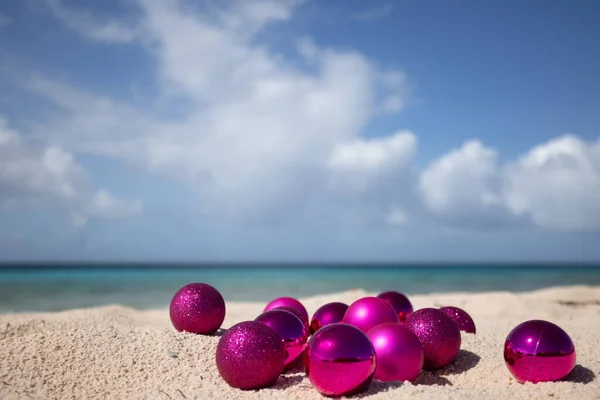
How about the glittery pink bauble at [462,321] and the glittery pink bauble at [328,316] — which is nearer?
the glittery pink bauble at [328,316]

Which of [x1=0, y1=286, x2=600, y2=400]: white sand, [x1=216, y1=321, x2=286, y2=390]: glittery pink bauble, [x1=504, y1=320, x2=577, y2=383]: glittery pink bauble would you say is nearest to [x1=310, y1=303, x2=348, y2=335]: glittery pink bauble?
[x1=0, y1=286, x2=600, y2=400]: white sand

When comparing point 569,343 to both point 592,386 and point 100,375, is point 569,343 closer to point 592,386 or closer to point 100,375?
point 592,386

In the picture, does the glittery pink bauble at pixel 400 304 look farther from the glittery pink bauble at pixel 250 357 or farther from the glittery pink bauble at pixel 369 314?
the glittery pink bauble at pixel 250 357

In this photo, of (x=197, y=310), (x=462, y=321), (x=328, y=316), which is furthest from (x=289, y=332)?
(x=462, y=321)

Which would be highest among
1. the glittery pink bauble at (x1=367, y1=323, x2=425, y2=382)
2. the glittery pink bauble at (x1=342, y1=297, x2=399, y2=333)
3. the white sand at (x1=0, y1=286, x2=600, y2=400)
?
the glittery pink bauble at (x1=342, y1=297, x2=399, y2=333)

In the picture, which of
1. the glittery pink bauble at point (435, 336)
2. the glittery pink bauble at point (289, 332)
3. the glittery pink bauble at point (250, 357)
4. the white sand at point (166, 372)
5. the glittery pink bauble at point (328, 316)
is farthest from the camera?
the glittery pink bauble at point (328, 316)

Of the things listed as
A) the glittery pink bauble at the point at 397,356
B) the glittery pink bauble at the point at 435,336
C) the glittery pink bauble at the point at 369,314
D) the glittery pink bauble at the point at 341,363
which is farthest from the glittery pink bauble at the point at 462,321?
the glittery pink bauble at the point at 341,363

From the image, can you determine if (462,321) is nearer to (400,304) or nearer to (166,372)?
(400,304)

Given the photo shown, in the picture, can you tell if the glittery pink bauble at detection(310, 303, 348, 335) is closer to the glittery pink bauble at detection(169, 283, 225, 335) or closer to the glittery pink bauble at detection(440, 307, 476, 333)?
the glittery pink bauble at detection(169, 283, 225, 335)
